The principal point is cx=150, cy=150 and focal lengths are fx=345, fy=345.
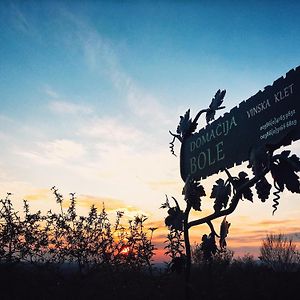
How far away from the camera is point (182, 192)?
3.73 meters

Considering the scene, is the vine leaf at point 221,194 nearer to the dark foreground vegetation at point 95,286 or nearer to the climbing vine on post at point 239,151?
the climbing vine on post at point 239,151

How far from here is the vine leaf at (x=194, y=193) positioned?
11.7 feet

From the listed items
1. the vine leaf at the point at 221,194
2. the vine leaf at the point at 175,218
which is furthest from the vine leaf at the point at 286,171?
the vine leaf at the point at 175,218

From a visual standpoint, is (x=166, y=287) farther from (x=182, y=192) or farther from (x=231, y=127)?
(x=231, y=127)

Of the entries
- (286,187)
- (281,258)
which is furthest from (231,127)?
(281,258)

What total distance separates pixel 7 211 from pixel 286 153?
7.17m

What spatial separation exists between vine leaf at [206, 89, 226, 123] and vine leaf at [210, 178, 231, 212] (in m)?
0.81

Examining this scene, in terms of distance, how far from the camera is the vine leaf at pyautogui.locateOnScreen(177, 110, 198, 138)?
13.3ft

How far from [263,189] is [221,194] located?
405 millimetres

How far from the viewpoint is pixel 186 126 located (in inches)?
162

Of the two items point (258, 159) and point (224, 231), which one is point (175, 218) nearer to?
point (224, 231)

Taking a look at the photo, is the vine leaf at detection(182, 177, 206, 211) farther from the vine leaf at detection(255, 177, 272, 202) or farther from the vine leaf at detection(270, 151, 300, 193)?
the vine leaf at detection(270, 151, 300, 193)

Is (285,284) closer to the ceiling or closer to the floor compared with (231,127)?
closer to the floor

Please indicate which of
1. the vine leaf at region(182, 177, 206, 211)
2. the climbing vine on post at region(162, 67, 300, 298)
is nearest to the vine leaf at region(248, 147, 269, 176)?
the climbing vine on post at region(162, 67, 300, 298)
